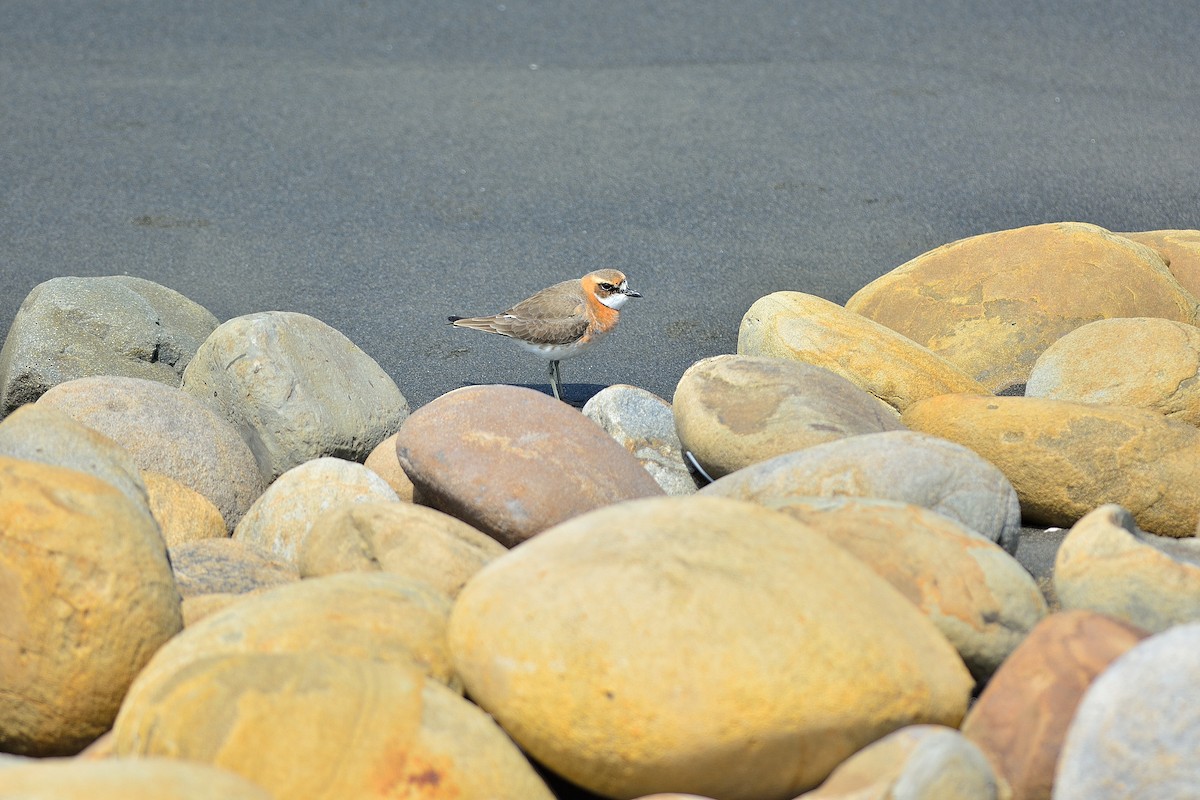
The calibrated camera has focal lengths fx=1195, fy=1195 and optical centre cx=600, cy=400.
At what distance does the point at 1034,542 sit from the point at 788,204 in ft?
14.4

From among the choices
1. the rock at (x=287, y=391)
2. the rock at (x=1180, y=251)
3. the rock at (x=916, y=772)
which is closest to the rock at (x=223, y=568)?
the rock at (x=287, y=391)

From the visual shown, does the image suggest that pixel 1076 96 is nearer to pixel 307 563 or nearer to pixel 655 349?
pixel 655 349

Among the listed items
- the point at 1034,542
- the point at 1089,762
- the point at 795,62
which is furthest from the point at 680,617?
the point at 795,62

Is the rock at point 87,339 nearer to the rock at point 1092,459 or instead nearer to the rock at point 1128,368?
the rock at point 1092,459

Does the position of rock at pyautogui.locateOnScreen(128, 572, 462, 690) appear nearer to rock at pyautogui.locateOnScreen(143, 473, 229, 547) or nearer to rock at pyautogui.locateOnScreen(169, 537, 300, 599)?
rock at pyautogui.locateOnScreen(169, 537, 300, 599)

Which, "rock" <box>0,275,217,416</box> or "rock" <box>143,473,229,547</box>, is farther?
"rock" <box>0,275,217,416</box>

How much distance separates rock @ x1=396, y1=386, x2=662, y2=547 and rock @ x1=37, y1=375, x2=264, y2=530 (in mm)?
859

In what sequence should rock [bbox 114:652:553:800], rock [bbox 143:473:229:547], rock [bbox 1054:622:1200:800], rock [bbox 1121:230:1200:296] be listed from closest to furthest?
1. rock [bbox 1054:622:1200:800]
2. rock [bbox 114:652:553:800]
3. rock [bbox 143:473:229:547]
4. rock [bbox 1121:230:1200:296]

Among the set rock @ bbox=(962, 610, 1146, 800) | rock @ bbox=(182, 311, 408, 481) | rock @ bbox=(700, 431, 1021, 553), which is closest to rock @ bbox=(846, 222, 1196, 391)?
rock @ bbox=(700, 431, 1021, 553)

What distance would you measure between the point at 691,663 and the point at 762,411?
6.64 feet

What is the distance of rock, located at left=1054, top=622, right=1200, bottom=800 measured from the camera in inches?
102

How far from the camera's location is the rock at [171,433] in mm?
4688

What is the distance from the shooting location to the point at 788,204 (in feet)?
27.7

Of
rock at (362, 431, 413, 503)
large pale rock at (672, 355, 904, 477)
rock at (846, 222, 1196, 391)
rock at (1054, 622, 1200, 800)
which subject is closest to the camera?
rock at (1054, 622, 1200, 800)
